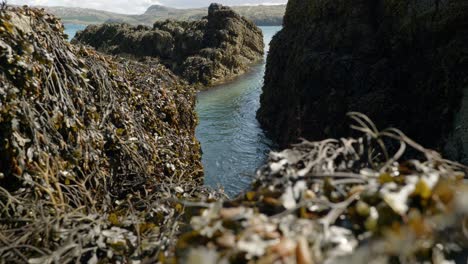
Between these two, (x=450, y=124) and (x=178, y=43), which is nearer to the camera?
(x=450, y=124)

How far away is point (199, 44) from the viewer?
26.9 meters

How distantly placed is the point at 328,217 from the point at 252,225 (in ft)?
0.73

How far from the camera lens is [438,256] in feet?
3.86

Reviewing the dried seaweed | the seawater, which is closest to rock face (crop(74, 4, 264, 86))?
the seawater

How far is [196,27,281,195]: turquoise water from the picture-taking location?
1012 cm

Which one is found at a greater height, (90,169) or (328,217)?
(328,217)

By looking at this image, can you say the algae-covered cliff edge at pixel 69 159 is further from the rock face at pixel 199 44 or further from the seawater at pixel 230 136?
the rock face at pixel 199 44

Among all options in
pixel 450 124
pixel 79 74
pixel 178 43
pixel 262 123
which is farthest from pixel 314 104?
pixel 178 43

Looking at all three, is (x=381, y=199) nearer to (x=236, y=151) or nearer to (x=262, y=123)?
(x=236, y=151)

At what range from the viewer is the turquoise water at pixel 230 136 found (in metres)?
10.1

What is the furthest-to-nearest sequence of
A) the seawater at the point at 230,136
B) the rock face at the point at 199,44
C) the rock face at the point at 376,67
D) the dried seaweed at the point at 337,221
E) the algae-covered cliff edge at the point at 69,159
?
the rock face at the point at 199,44
the seawater at the point at 230,136
the rock face at the point at 376,67
the algae-covered cliff edge at the point at 69,159
the dried seaweed at the point at 337,221

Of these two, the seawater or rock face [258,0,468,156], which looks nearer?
rock face [258,0,468,156]

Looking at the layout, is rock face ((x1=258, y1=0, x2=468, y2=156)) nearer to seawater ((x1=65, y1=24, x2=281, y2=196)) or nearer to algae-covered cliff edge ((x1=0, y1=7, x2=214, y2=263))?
seawater ((x1=65, y1=24, x2=281, y2=196))

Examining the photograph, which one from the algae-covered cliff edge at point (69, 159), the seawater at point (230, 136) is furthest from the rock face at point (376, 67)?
the algae-covered cliff edge at point (69, 159)
